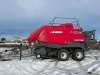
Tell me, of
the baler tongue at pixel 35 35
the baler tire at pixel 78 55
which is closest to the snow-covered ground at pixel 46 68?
the baler tire at pixel 78 55

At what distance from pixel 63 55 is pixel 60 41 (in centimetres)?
107

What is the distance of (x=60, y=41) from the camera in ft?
68.3

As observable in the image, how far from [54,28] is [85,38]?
2740mm

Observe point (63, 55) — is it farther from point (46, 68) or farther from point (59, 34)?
point (46, 68)

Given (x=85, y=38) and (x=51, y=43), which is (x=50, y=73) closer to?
(x=51, y=43)

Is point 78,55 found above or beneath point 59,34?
beneath

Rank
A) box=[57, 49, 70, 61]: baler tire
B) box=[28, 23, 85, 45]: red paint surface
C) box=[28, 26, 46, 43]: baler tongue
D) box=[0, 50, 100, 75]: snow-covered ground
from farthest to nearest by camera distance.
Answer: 1. box=[28, 26, 46, 43]: baler tongue
2. box=[28, 23, 85, 45]: red paint surface
3. box=[57, 49, 70, 61]: baler tire
4. box=[0, 50, 100, 75]: snow-covered ground

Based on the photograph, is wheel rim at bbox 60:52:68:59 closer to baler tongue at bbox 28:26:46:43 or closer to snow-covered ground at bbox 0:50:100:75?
snow-covered ground at bbox 0:50:100:75

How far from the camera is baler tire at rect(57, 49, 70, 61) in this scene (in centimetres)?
2066

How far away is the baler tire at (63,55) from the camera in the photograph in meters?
20.7

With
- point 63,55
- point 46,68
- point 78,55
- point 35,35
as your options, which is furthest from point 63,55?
point 46,68

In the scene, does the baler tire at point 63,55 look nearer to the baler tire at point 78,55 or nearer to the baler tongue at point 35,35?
the baler tire at point 78,55

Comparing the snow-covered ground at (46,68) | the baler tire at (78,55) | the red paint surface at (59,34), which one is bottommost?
the snow-covered ground at (46,68)

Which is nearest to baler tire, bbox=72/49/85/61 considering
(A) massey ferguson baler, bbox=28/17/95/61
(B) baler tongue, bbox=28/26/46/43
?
(A) massey ferguson baler, bbox=28/17/95/61
